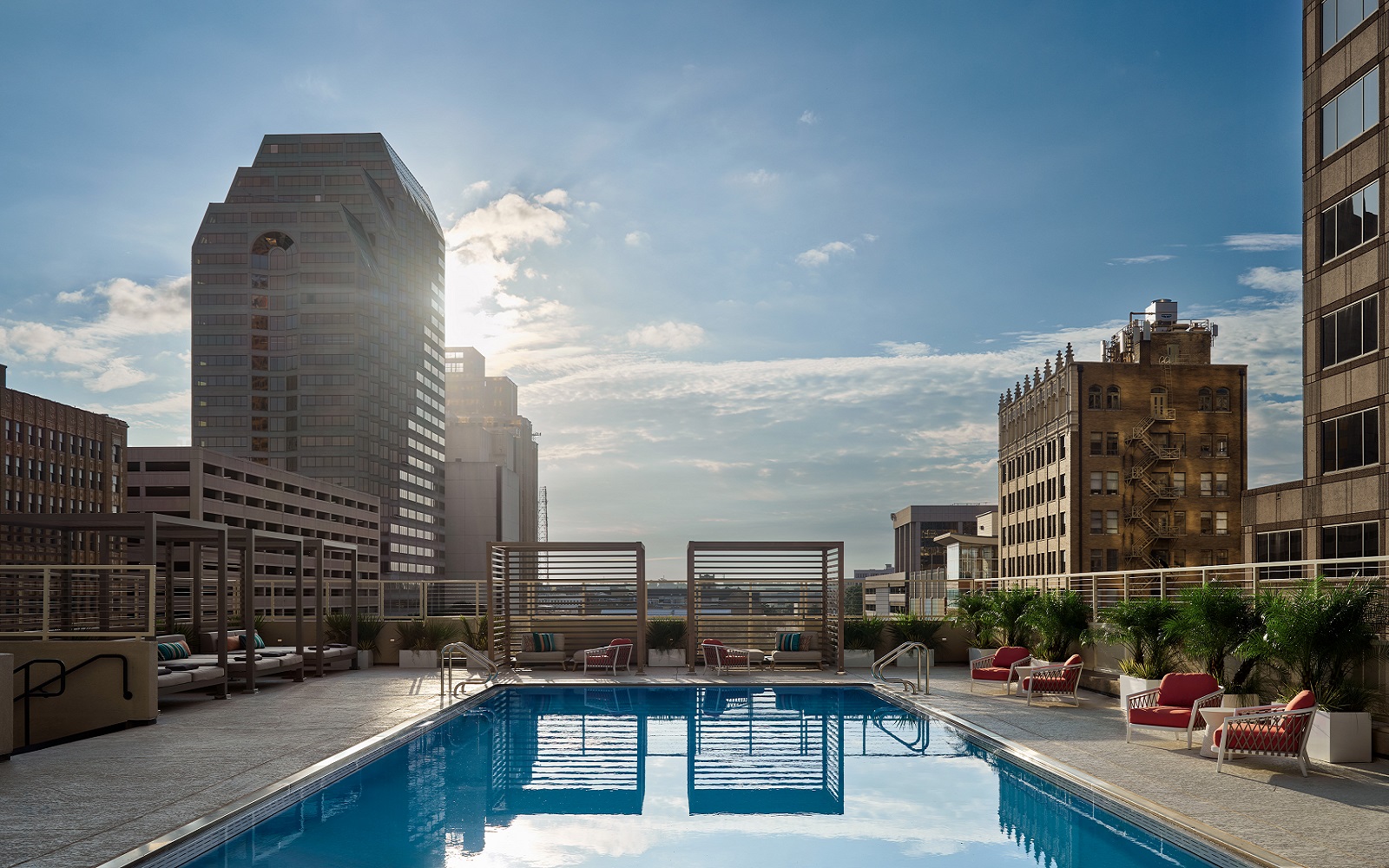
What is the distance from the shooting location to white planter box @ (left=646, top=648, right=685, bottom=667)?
22.3 metres

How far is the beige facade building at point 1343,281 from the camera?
28797mm

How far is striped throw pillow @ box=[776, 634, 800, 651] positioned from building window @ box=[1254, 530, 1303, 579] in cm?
1955

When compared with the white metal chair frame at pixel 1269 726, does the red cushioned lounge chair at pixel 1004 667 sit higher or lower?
lower

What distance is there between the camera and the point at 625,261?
102 ft

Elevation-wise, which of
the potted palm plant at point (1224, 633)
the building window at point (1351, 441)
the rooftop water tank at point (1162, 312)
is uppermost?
the rooftop water tank at point (1162, 312)

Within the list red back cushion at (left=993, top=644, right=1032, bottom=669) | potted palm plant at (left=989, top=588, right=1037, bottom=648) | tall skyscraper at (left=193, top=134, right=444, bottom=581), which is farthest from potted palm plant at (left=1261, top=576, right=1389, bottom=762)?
tall skyscraper at (left=193, top=134, right=444, bottom=581)

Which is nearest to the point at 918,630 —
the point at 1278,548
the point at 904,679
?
the point at 904,679

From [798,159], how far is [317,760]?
17441 mm

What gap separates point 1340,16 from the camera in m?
30.4

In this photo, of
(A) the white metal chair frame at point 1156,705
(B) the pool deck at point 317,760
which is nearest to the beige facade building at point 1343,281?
(B) the pool deck at point 317,760

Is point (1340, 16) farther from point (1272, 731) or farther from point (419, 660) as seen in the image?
point (419, 660)

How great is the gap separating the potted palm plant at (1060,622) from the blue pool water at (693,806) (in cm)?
418

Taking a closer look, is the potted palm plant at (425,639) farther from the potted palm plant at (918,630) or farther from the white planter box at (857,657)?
the potted palm plant at (918,630)

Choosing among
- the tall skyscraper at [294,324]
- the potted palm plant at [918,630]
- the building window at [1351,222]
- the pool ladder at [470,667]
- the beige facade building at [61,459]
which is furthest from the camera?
the tall skyscraper at [294,324]
